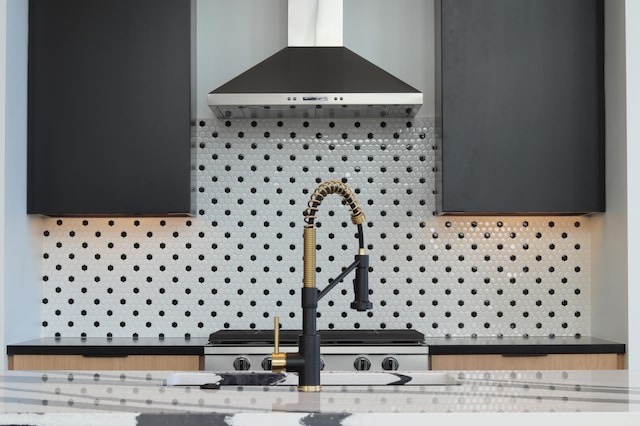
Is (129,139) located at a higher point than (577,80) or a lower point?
lower

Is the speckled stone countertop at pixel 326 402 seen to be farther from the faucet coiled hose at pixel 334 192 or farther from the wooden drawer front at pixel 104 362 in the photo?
the wooden drawer front at pixel 104 362

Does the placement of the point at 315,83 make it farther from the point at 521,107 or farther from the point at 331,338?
the point at 331,338

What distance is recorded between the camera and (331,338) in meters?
3.45

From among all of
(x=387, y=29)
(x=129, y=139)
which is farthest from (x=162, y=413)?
(x=387, y=29)

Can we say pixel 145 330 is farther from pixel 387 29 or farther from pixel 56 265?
pixel 387 29

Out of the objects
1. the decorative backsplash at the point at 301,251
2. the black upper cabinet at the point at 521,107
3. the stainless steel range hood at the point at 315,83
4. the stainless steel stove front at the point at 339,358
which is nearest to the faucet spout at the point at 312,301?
the stainless steel stove front at the point at 339,358

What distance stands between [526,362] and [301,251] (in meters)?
1.21

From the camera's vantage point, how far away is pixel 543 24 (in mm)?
3562

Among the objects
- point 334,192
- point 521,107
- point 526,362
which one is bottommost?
point 526,362

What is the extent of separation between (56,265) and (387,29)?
2.06 metres

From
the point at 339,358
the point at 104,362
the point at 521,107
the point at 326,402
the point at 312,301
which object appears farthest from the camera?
the point at 521,107

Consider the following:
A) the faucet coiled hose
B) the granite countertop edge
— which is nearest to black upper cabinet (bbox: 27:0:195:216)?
the granite countertop edge

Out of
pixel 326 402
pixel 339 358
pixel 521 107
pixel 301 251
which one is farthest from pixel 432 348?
pixel 326 402

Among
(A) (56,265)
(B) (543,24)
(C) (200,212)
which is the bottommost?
(A) (56,265)
